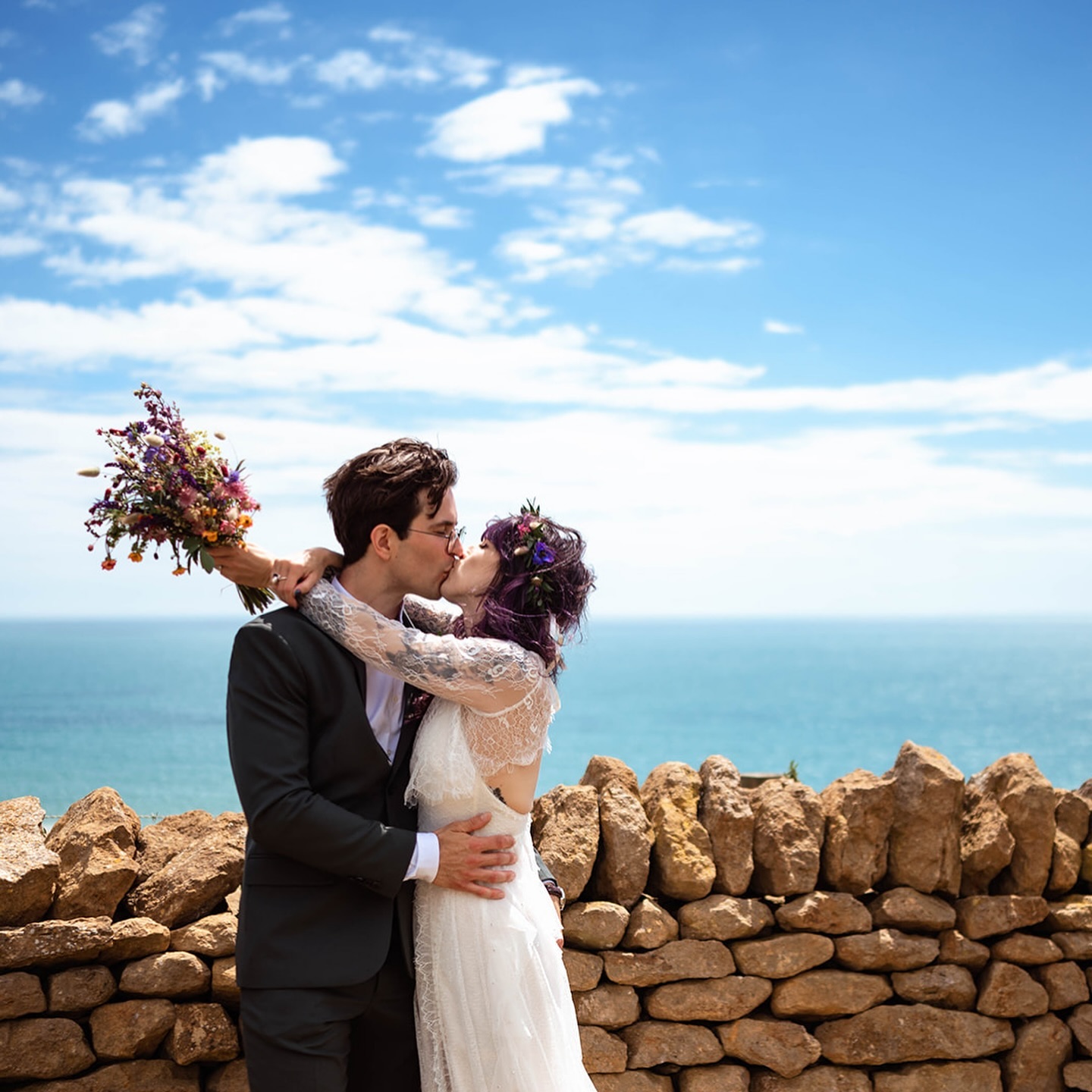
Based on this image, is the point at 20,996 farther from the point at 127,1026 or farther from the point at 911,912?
the point at 911,912

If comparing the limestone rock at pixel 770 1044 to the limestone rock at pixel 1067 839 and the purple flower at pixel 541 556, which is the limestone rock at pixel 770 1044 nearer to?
the limestone rock at pixel 1067 839

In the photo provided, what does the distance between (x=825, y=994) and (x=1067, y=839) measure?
3.97ft

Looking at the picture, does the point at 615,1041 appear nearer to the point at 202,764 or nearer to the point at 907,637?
the point at 202,764

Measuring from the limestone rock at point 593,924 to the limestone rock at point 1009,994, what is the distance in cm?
152

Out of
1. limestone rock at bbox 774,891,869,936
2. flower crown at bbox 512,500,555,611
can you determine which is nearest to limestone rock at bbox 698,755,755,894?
limestone rock at bbox 774,891,869,936

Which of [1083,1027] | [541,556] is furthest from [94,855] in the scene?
[1083,1027]

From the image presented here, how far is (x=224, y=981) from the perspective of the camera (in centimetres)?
364

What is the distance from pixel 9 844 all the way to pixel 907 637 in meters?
192

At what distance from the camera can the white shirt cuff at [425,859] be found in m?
2.92

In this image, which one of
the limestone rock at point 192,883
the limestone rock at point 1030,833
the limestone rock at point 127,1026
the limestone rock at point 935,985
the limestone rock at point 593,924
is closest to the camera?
the limestone rock at point 127,1026

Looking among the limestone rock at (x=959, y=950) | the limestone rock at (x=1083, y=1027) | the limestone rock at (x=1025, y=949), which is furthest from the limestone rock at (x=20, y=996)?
the limestone rock at (x=1083, y=1027)

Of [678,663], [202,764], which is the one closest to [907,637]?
[678,663]

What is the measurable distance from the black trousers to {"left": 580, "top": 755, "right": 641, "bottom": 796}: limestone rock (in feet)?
4.68

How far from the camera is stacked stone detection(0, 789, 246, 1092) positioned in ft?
11.5
